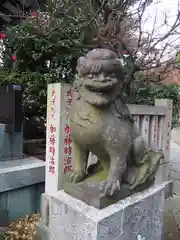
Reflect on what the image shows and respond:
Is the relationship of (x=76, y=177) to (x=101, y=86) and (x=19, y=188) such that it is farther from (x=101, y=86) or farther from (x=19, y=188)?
(x=19, y=188)

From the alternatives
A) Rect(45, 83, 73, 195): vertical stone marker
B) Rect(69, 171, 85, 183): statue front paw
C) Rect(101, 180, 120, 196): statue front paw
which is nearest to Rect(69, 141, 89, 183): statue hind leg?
Rect(69, 171, 85, 183): statue front paw

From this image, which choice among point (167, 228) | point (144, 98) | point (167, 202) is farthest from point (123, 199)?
point (144, 98)

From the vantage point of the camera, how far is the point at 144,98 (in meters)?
4.23

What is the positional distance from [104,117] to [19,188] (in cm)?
190

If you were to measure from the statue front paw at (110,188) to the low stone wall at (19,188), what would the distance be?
159cm

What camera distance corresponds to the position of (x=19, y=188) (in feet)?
9.48

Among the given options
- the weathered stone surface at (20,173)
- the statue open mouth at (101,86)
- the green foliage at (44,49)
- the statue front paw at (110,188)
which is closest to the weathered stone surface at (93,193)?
the statue front paw at (110,188)

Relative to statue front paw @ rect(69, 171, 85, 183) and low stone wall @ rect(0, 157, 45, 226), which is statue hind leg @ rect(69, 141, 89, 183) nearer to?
statue front paw @ rect(69, 171, 85, 183)

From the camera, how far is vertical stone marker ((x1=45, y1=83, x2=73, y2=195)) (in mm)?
2061

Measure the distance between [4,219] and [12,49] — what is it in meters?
2.56

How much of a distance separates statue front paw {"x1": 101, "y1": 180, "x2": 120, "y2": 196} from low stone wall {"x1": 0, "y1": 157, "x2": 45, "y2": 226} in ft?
5.23

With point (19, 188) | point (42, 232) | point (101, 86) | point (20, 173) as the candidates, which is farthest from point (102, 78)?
point (19, 188)

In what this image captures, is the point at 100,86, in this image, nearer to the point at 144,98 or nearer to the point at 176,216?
the point at 176,216

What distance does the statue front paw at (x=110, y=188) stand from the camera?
1551 mm
